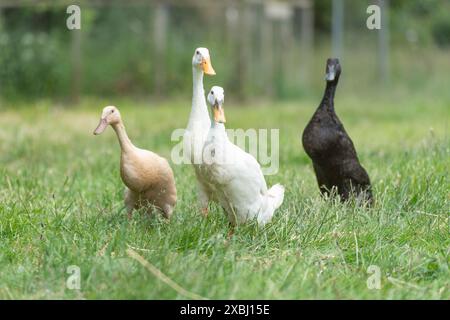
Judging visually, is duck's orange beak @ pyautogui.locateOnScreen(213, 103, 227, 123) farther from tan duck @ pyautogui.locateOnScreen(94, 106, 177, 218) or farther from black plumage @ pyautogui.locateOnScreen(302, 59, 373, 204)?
black plumage @ pyautogui.locateOnScreen(302, 59, 373, 204)

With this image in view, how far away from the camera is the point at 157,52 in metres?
12.4

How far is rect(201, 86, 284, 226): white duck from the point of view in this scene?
150 inches

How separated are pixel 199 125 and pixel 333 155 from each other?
0.90 meters

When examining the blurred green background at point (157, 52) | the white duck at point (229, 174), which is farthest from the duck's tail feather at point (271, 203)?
the blurred green background at point (157, 52)

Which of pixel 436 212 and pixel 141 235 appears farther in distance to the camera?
pixel 436 212

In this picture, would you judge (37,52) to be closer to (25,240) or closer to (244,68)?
(244,68)

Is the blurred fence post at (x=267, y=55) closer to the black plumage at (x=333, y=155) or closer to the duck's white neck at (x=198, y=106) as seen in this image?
the black plumage at (x=333, y=155)

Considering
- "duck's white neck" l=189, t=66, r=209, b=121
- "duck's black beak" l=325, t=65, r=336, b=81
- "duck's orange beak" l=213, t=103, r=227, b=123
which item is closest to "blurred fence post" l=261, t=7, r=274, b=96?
"duck's black beak" l=325, t=65, r=336, b=81

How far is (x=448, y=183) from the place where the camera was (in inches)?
191

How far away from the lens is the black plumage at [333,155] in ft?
15.1

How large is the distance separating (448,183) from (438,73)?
1061 centimetres

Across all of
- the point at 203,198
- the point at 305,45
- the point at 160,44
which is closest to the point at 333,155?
the point at 203,198

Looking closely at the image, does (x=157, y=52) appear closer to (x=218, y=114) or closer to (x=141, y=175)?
(x=141, y=175)

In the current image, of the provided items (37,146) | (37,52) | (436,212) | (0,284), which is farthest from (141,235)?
(37,52)
